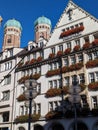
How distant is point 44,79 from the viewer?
1602 inches

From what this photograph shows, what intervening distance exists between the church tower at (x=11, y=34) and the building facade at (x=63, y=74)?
4440 cm

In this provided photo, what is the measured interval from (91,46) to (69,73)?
5305 mm

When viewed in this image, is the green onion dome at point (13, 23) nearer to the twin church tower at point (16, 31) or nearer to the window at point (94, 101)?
the twin church tower at point (16, 31)

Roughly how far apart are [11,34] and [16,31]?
2.48 metres

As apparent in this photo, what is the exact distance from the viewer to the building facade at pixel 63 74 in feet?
114

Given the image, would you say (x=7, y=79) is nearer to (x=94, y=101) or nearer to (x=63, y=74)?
(x=63, y=74)

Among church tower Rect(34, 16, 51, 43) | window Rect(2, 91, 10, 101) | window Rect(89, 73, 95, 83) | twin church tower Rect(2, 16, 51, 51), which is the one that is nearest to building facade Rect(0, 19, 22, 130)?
window Rect(2, 91, 10, 101)

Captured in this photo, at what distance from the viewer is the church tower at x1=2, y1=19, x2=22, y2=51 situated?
294ft

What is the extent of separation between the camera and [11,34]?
90.2 metres

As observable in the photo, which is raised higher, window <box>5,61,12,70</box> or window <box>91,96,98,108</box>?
window <box>5,61,12,70</box>

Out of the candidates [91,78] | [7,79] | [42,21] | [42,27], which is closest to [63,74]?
[91,78]

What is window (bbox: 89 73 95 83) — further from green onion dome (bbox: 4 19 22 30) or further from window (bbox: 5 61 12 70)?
green onion dome (bbox: 4 19 22 30)

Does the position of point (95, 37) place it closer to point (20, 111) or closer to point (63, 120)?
point (63, 120)

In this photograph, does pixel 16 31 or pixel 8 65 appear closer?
pixel 8 65
